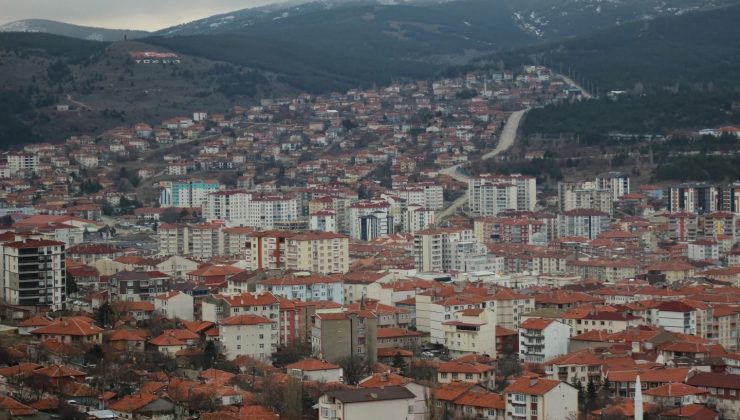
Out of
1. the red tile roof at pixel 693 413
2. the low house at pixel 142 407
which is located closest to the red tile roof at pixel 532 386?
the red tile roof at pixel 693 413

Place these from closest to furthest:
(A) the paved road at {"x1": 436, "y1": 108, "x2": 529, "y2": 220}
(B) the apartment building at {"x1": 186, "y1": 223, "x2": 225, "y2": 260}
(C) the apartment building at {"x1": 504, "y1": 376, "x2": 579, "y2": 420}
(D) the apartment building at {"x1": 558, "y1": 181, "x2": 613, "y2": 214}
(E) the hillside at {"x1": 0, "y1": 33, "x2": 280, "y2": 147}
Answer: (C) the apartment building at {"x1": 504, "y1": 376, "x2": 579, "y2": 420}
(B) the apartment building at {"x1": 186, "y1": 223, "x2": 225, "y2": 260}
(D) the apartment building at {"x1": 558, "y1": 181, "x2": 613, "y2": 214}
(A) the paved road at {"x1": 436, "y1": 108, "x2": 529, "y2": 220}
(E) the hillside at {"x1": 0, "y1": 33, "x2": 280, "y2": 147}

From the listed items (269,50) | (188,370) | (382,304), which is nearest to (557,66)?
(269,50)

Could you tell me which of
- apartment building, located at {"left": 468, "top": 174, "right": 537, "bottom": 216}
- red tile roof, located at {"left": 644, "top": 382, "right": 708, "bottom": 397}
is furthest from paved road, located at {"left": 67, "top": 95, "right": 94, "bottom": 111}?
red tile roof, located at {"left": 644, "top": 382, "right": 708, "bottom": 397}

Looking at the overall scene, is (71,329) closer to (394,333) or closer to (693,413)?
(394,333)

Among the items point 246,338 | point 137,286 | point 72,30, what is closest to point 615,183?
point 137,286

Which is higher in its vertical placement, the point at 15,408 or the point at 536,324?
the point at 536,324

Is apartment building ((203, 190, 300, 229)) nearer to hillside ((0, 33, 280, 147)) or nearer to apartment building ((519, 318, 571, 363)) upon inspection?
hillside ((0, 33, 280, 147))
